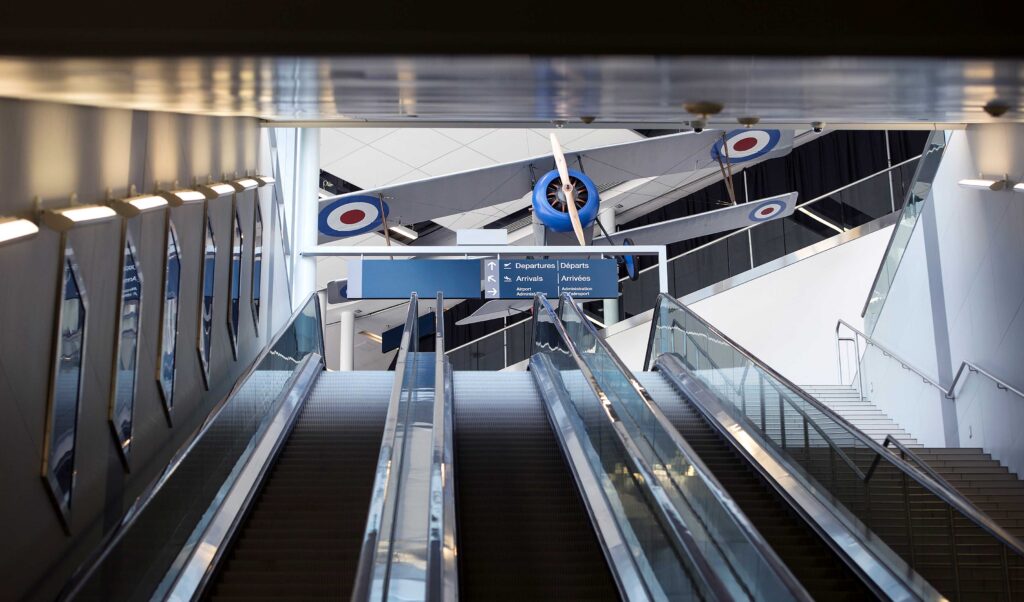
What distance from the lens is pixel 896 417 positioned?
492 inches

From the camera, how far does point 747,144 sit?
19.5 metres

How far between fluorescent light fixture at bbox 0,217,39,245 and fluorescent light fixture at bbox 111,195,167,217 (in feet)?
4.75

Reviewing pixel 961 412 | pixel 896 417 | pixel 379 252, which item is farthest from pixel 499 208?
pixel 961 412

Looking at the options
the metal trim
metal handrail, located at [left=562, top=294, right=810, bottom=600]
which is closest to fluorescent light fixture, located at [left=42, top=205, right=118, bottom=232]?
the metal trim

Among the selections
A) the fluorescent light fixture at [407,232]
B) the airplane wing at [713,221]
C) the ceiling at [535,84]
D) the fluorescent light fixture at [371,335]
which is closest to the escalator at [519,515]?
the ceiling at [535,84]

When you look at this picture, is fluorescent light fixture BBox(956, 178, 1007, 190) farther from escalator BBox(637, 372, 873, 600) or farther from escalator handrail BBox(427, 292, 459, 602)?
escalator handrail BBox(427, 292, 459, 602)

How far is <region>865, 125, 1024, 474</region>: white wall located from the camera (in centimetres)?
967

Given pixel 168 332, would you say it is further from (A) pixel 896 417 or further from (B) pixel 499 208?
(B) pixel 499 208

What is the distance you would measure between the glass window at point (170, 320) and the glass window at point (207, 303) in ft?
2.62

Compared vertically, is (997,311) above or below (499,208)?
below

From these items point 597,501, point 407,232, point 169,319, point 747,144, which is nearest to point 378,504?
point 597,501

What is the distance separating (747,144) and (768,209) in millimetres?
1941

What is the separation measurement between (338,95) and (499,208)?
1929 centimetres

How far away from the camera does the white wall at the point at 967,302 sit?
9672 millimetres
